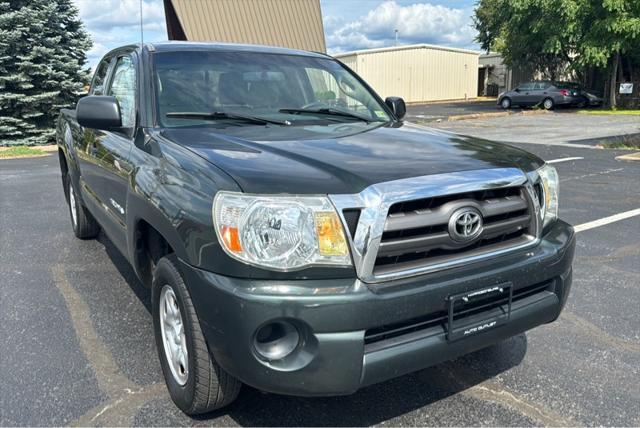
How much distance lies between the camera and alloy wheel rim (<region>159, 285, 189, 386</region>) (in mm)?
2596

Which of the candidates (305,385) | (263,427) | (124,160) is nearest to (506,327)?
(305,385)

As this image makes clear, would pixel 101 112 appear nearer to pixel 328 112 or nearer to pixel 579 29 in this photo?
pixel 328 112

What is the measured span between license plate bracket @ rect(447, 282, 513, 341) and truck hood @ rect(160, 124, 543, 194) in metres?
0.53

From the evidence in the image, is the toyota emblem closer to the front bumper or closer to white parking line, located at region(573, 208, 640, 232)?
the front bumper

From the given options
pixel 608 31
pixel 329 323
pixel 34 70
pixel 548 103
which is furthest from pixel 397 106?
pixel 548 103

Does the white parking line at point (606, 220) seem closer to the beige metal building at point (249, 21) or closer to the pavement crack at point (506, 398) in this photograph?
the pavement crack at point (506, 398)

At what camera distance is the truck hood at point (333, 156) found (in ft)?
7.33

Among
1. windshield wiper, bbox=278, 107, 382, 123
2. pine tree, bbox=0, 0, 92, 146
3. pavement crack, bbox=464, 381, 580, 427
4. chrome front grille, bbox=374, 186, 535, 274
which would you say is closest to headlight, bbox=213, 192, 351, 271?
chrome front grille, bbox=374, 186, 535, 274

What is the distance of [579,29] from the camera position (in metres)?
26.1

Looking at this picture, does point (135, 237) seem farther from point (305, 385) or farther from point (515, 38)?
point (515, 38)

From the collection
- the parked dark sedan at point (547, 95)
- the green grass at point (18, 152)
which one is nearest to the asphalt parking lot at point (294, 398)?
the green grass at point (18, 152)

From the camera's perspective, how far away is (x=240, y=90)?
3566 mm

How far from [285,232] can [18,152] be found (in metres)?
13.9

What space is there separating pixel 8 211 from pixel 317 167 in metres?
6.19
